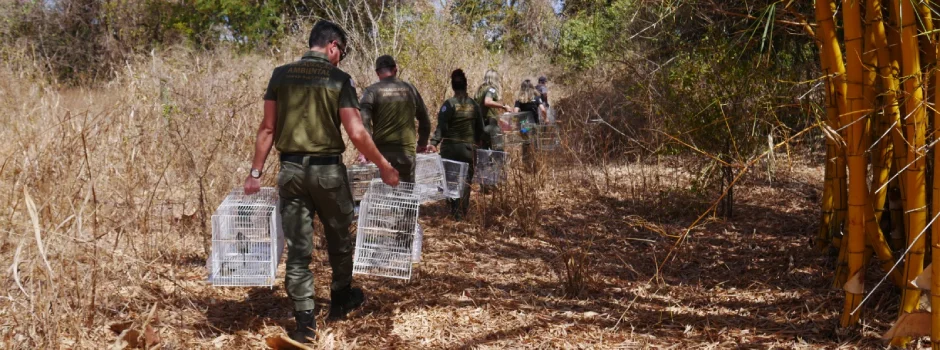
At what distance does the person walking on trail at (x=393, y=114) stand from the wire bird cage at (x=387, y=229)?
108 cm

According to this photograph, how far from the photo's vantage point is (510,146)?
342 inches

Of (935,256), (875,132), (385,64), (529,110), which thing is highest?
(385,64)

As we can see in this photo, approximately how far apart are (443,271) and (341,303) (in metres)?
1.20

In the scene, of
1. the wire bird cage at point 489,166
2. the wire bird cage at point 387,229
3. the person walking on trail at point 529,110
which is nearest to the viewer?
the wire bird cage at point 387,229

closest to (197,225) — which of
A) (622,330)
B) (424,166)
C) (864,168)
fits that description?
(424,166)

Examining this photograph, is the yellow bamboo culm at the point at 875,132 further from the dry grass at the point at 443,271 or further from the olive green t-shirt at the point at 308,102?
the olive green t-shirt at the point at 308,102

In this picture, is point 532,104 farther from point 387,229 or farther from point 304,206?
point 304,206

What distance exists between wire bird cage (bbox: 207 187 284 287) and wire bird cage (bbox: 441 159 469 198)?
2.30m

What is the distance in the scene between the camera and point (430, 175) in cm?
616

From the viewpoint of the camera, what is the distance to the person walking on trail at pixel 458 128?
678 cm

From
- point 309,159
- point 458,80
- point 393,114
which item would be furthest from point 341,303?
point 458,80

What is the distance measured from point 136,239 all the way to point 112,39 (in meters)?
13.6

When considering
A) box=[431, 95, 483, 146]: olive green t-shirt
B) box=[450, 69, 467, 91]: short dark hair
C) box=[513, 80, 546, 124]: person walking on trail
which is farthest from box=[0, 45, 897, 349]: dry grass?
box=[513, 80, 546, 124]: person walking on trail

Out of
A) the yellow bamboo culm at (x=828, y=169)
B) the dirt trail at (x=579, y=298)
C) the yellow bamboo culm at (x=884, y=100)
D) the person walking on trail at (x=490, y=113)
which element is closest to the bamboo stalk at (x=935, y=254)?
the yellow bamboo culm at (x=884, y=100)
